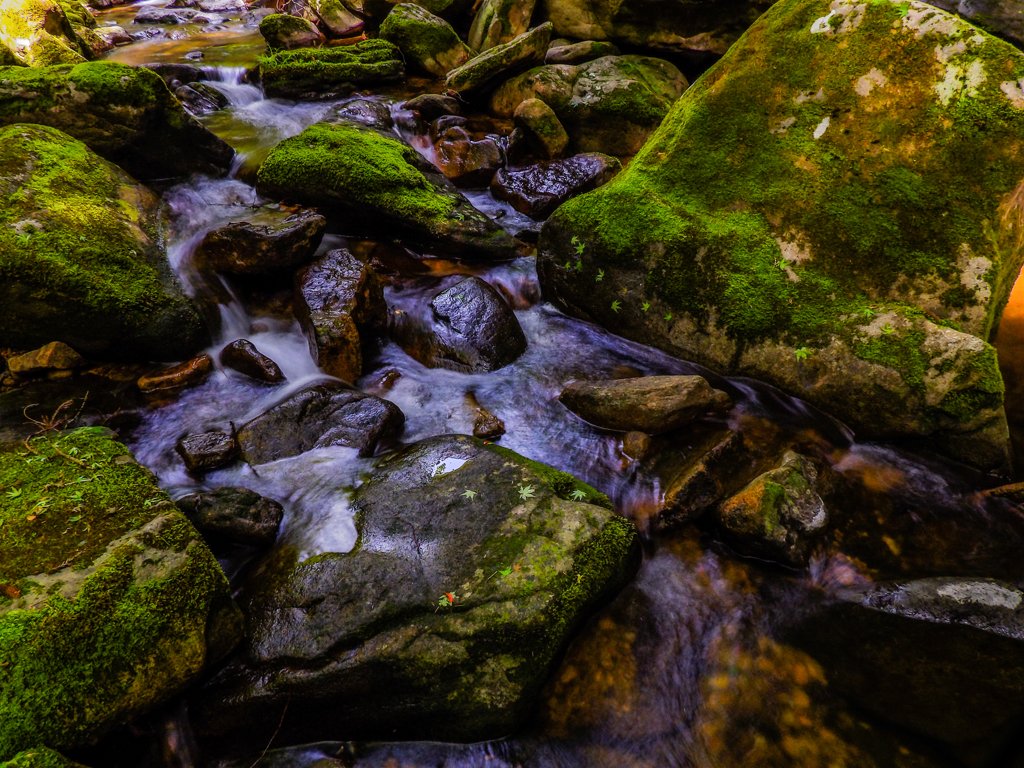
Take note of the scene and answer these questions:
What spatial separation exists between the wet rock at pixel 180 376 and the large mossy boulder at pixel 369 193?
9.97 ft

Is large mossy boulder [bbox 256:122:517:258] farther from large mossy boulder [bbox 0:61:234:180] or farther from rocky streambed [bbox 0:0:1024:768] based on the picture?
large mossy boulder [bbox 0:61:234:180]

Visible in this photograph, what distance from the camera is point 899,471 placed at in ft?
15.8

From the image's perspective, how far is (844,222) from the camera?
5230mm

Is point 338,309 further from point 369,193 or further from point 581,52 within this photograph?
point 581,52

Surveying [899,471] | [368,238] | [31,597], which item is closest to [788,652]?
[899,471]

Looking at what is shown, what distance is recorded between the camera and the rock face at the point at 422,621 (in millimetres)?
2973

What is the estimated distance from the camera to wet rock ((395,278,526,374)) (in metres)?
6.04

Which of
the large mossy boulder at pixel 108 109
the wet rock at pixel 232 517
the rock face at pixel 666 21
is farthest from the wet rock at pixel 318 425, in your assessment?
the rock face at pixel 666 21

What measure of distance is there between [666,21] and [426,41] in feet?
20.0

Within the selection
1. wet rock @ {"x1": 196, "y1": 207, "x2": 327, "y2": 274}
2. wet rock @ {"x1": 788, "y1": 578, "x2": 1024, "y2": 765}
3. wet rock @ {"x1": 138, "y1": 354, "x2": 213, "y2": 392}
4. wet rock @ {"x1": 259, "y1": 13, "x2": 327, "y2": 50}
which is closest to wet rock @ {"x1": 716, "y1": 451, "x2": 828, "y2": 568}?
wet rock @ {"x1": 788, "y1": 578, "x2": 1024, "y2": 765}

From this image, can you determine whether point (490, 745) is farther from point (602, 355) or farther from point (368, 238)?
point (368, 238)

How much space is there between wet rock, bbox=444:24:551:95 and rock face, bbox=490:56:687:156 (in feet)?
1.20

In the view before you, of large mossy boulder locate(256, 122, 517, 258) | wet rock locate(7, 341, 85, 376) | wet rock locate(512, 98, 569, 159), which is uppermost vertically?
wet rock locate(512, 98, 569, 159)

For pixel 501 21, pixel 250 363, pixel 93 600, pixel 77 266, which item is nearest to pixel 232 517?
pixel 93 600
